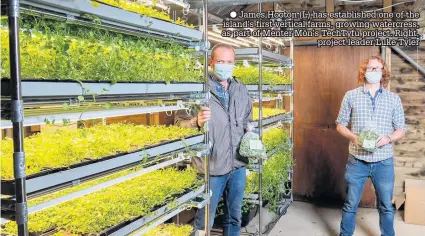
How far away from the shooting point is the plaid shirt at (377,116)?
3.55 m

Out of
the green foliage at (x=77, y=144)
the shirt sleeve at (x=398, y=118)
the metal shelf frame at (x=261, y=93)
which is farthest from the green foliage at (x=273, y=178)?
the green foliage at (x=77, y=144)

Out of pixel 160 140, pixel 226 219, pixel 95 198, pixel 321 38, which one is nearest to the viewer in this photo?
pixel 95 198

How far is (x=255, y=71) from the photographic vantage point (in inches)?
161

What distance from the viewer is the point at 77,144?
72.1 inches

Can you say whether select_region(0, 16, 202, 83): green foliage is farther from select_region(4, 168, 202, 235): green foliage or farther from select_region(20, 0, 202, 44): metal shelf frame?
select_region(4, 168, 202, 235): green foliage

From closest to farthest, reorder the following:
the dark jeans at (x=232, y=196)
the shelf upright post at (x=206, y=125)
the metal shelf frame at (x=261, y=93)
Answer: the shelf upright post at (x=206, y=125) < the dark jeans at (x=232, y=196) < the metal shelf frame at (x=261, y=93)

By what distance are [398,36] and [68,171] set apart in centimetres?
462

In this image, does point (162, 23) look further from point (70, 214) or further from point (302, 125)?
point (302, 125)

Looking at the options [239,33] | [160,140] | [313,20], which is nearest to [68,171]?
[160,140]

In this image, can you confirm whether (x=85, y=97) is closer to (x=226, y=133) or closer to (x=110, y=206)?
(x=110, y=206)

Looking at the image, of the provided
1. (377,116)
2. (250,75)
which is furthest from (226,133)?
(377,116)

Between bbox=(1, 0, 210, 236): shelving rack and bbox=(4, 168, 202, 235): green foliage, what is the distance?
0.17ft

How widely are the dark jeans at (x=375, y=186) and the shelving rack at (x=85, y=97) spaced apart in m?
1.63

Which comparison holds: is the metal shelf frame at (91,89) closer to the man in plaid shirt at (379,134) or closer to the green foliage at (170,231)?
the green foliage at (170,231)
